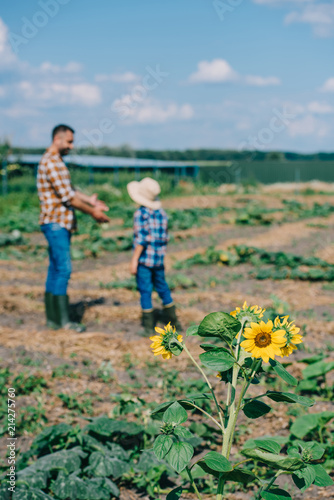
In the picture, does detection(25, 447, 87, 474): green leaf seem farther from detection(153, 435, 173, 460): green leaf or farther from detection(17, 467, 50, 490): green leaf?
detection(153, 435, 173, 460): green leaf

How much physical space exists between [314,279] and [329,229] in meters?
5.52

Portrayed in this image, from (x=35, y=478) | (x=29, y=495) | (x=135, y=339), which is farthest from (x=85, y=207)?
(x=29, y=495)

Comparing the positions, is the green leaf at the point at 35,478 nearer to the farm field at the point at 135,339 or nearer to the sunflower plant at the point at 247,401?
the farm field at the point at 135,339

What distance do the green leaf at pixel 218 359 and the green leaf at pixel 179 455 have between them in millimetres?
254

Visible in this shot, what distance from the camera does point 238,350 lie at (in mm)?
1614

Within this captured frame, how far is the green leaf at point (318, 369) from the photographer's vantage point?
334 cm

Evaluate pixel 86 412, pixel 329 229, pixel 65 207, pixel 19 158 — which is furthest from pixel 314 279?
pixel 19 158

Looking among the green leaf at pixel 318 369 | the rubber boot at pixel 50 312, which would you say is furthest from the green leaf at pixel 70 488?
the rubber boot at pixel 50 312

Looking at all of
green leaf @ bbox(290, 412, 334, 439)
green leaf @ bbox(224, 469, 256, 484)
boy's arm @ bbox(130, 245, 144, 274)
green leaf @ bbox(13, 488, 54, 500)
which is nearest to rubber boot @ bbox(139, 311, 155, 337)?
boy's arm @ bbox(130, 245, 144, 274)

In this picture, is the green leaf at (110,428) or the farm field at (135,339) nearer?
the green leaf at (110,428)

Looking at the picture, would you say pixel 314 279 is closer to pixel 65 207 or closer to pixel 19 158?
pixel 65 207

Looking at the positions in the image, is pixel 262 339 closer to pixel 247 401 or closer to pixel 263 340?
pixel 263 340

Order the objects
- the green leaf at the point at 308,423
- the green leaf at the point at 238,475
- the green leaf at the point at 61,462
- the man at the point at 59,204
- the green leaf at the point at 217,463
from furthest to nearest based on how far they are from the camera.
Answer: the man at the point at 59,204
the green leaf at the point at 308,423
the green leaf at the point at 61,462
the green leaf at the point at 238,475
the green leaf at the point at 217,463

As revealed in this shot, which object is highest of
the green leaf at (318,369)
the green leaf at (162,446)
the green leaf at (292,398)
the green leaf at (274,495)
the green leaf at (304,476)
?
the green leaf at (292,398)
